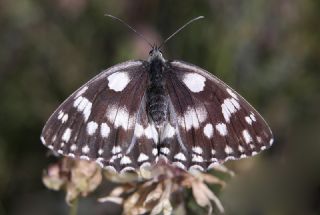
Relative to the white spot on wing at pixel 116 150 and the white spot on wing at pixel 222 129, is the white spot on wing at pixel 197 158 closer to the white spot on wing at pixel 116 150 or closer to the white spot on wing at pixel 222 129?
the white spot on wing at pixel 222 129

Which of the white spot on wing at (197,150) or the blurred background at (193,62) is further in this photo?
the blurred background at (193,62)

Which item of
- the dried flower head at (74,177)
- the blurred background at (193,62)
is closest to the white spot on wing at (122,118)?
the dried flower head at (74,177)

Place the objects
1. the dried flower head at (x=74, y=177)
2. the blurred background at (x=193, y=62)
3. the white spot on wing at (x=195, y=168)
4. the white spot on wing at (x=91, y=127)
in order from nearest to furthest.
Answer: the white spot on wing at (x=195, y=168)
the white spot on wing at (x=91, y=127)
the dried flower head at (x=74, y=177)
the blurred background at (x=193, y=62)

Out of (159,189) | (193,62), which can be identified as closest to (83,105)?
(159,189)

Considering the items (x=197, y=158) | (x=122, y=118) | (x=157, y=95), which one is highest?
(x=157, y=95)

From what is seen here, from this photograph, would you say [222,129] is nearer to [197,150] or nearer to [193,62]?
[197,150]
